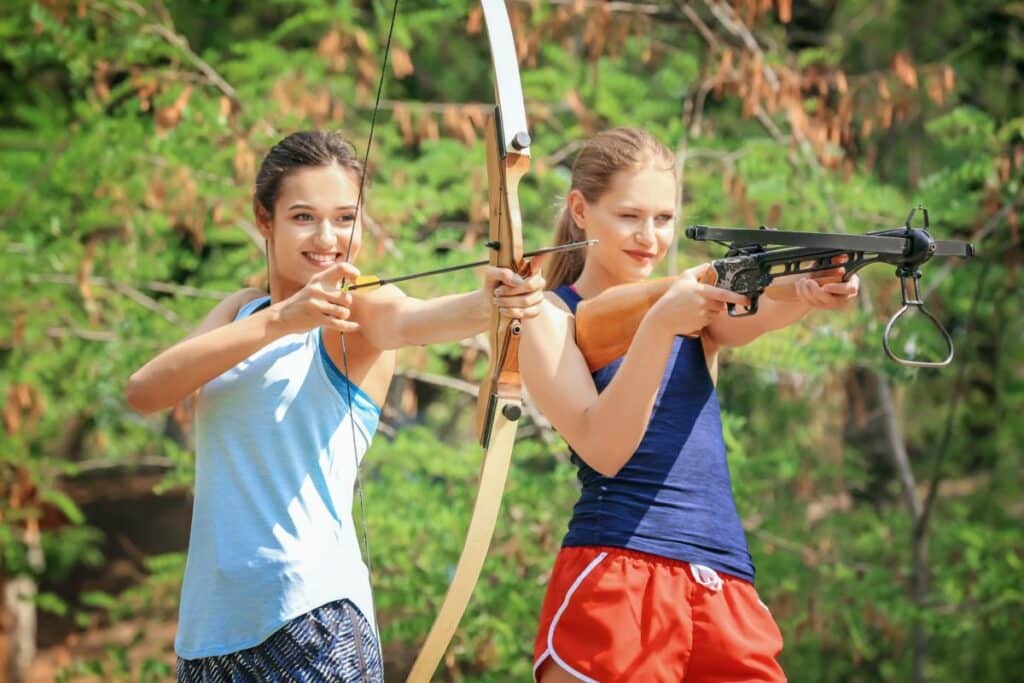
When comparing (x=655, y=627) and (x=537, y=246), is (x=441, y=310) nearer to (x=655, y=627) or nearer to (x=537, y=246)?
(x=655, y=627)

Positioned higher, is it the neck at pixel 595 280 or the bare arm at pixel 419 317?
the neck at pixel 595 280

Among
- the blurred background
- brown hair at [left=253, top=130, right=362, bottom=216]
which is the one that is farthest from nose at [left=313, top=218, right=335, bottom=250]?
the blurred background

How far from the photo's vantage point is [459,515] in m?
4.78

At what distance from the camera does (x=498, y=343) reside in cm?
237

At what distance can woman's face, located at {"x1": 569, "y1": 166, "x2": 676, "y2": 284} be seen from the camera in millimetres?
2592

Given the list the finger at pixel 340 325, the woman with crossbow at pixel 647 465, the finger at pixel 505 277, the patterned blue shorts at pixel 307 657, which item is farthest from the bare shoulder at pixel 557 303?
the patterned blue shorts at pixel 307 657

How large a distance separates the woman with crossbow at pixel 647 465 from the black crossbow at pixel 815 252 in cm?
4

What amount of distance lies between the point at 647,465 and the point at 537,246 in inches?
116

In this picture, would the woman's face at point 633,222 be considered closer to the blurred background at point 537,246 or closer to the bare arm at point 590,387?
the bare arm at point 590,387

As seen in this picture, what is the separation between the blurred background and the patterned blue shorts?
2199 millimetres

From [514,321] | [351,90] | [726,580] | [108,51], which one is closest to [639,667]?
[726,580]

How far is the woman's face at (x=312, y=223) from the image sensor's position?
259cm

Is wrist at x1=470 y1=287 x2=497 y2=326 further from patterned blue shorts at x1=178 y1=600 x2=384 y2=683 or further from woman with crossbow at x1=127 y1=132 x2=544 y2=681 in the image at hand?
patterned blue shorts at x1=178 y1=600 x2=384 y2=683

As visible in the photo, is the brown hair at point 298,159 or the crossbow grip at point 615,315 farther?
the brown hair at point 298,159
